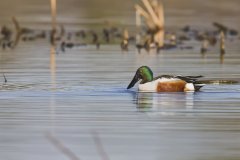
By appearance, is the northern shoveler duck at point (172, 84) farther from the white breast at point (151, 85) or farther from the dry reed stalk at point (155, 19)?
the dry reed stalk at point (155, 19)

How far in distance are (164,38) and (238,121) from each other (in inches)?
614

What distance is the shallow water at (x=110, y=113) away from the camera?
Result: 9.50 meters

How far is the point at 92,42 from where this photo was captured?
26234mm

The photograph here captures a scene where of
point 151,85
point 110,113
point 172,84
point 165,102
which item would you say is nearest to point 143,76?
point 151,85

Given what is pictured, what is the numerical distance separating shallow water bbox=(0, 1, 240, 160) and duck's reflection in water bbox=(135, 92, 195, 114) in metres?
0.01

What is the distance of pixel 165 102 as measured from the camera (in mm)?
13516

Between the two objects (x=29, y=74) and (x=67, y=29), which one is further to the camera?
(x=67, y=29)

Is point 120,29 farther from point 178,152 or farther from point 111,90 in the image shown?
point 178,152

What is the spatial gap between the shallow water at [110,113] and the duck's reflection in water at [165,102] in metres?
0.01

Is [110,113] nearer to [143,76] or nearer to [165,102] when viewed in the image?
[165,102]

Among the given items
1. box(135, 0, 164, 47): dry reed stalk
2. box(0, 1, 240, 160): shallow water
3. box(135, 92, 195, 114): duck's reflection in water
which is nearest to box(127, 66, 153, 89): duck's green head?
box(0, 1, 240, 160): shallow water

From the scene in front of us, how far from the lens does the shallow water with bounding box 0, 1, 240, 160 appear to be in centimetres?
950

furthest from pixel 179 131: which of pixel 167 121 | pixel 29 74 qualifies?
pixel 29 74

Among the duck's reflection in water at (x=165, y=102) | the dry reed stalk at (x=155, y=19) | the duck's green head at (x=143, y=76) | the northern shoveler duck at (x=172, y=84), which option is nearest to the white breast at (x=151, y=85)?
the northern shoveler duck at (x=172, y=84)
